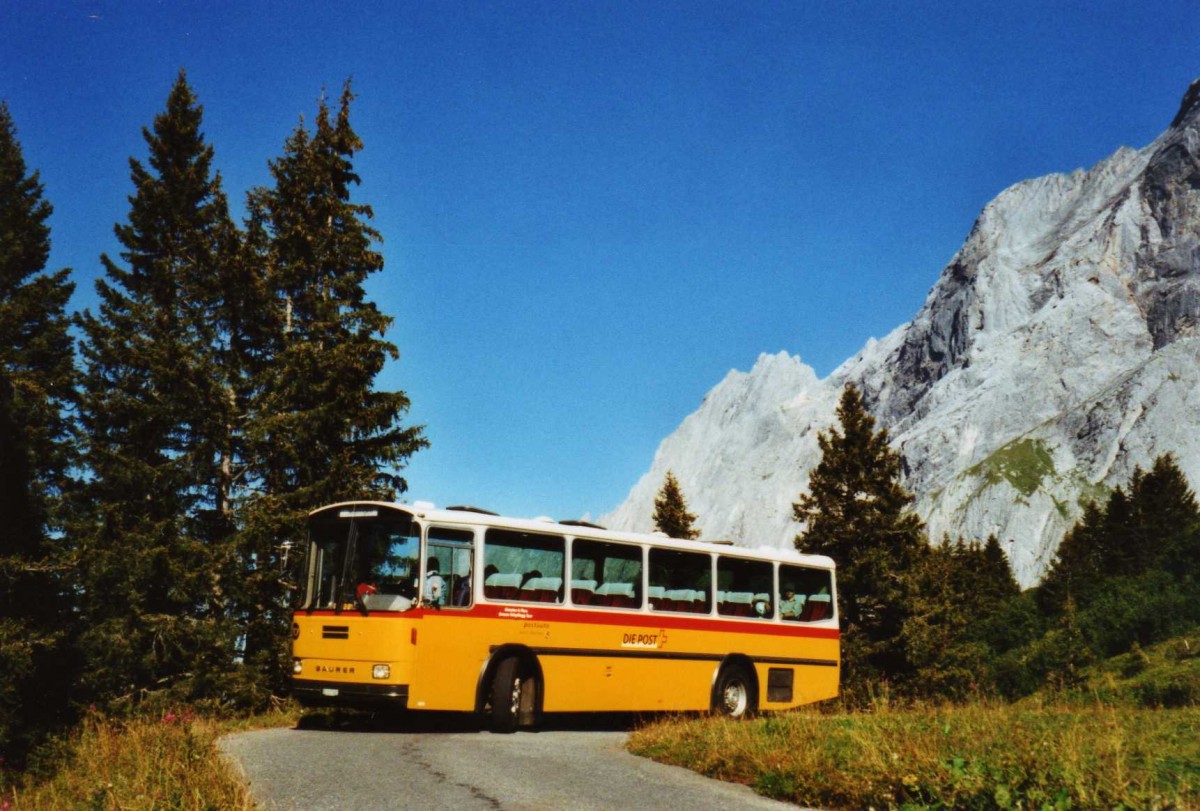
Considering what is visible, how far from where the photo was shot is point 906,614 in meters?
37.8

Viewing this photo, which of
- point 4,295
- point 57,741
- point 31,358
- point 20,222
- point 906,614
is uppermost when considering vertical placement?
point 20,222

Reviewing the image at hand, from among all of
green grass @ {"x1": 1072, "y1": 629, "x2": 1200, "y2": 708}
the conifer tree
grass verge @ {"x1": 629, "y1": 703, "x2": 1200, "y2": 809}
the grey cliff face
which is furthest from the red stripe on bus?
the grey cliff face

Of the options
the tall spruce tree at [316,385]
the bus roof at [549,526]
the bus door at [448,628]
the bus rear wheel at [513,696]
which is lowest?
the bus rear wheel at [513,696]

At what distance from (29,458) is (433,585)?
18.7 metres

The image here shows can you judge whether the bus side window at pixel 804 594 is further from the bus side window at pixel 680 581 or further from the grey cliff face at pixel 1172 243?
the grey cliff face at pixel 1172 243

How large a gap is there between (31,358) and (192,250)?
791 centimetres

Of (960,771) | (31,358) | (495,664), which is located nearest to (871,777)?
(960,771)

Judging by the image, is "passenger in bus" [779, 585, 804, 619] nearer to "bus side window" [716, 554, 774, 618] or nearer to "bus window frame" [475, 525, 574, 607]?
"bus side window" [716, 554, 774, 618]

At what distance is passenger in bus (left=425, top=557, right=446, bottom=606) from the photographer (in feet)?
43.7

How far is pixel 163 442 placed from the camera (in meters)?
26.6

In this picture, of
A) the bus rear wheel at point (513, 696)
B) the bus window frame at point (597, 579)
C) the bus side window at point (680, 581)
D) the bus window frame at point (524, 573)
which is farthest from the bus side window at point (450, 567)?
the bus side window at point (680, 581)

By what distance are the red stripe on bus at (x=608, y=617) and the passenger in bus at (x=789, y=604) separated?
20 centimetres

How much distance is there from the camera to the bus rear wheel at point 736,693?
17016 millimetres

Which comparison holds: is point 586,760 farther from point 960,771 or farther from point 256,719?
point 256,719
